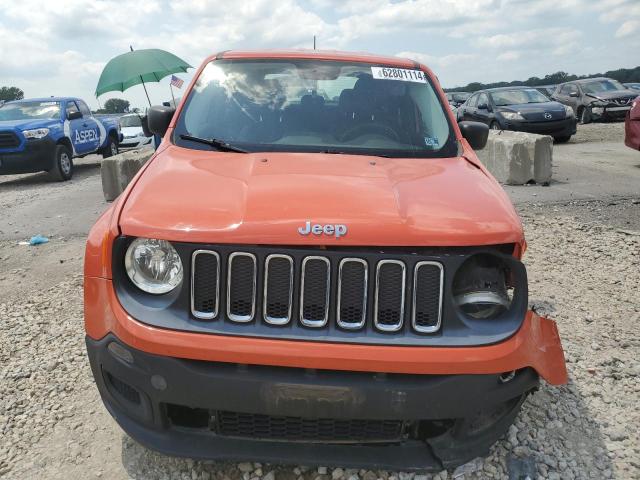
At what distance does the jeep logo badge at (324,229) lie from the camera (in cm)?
204

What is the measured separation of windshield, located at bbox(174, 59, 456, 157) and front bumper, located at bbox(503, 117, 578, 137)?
1102cm

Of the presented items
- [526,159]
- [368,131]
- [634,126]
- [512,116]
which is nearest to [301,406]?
[368,131]

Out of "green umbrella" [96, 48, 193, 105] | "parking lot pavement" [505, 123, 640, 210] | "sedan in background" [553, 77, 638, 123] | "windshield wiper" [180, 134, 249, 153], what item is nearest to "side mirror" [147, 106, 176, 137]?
"windshield wiper" [180, 134, 249, 153]

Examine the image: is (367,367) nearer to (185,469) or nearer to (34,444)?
(185,469)

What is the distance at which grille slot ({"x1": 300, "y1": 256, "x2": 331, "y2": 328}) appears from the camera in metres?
2.07

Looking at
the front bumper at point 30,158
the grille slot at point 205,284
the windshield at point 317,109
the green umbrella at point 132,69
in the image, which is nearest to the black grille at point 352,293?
the grille slot at point 205,284

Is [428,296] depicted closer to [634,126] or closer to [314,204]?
[314,204]

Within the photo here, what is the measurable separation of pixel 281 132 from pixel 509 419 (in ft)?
6.28

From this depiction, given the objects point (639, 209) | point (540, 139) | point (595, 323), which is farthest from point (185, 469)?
point (540, 139)

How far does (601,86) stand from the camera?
18.9m

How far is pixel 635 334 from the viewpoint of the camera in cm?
391

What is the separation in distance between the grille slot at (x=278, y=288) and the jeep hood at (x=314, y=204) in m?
0.08

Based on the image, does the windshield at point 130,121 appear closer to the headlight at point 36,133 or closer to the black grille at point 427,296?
the headlight at point 36,133

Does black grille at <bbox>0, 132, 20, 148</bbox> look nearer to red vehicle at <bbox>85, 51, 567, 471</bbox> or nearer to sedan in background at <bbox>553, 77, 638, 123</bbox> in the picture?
red vehicle at <bbox>85, 51, 567, 471</bbox>
